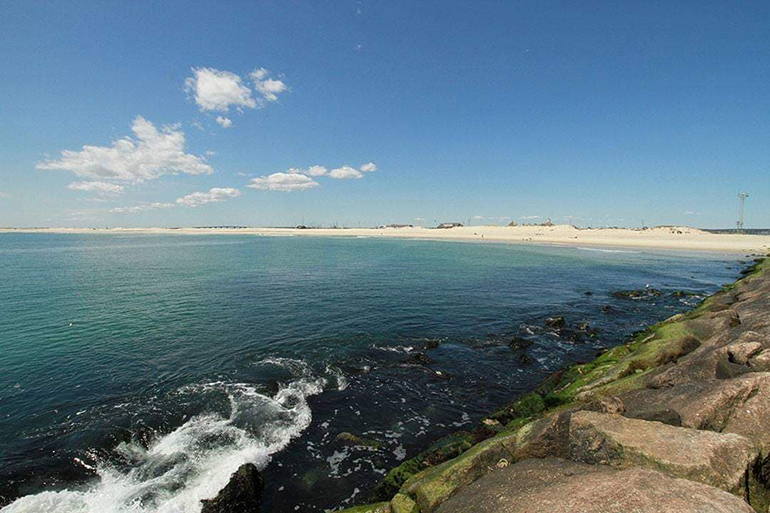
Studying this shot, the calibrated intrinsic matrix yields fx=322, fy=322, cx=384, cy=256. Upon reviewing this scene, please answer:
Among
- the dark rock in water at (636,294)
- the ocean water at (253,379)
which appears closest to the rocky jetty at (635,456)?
the ocean water at (253,379)

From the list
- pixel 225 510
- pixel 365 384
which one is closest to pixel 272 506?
pixel 225 510

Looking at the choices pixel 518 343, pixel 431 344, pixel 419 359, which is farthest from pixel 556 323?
pixel 419 359

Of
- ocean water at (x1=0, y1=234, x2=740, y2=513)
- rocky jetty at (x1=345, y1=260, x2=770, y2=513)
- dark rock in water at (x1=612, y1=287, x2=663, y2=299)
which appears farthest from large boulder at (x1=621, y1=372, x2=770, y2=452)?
dark rock in water at (x1=612, y1=287, x2=663, y2=299)

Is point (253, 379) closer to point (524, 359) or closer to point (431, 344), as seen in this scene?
point (431, 344)

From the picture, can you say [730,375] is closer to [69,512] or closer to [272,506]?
[272,506]

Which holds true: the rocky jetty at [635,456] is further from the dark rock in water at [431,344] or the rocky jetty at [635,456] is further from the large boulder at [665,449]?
the dark rock in water at [431,344]
